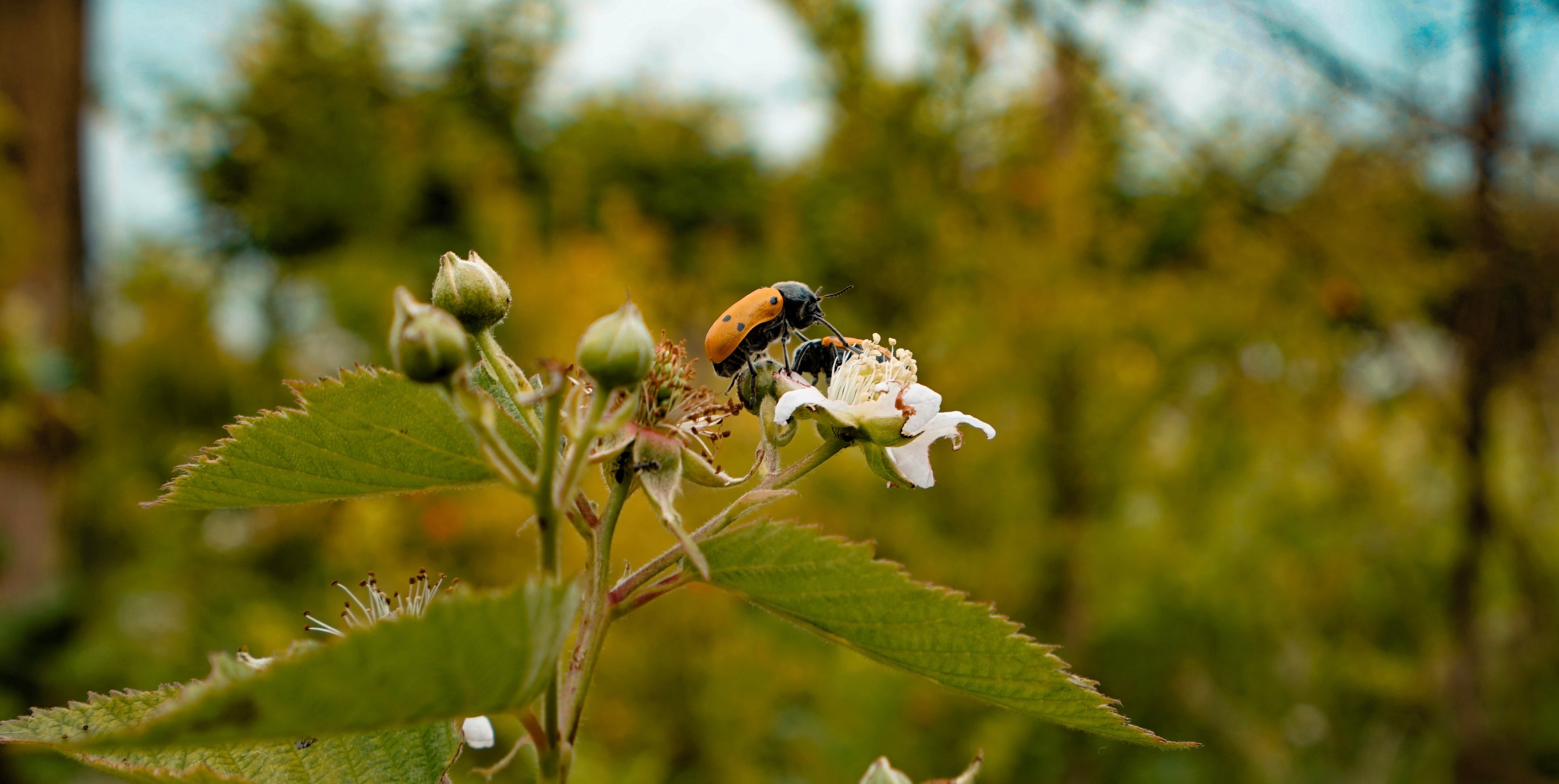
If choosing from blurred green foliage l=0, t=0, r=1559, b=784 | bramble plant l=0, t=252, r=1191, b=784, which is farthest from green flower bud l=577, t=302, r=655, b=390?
blurred green foliage l=0, t=0, r=1559, b=784

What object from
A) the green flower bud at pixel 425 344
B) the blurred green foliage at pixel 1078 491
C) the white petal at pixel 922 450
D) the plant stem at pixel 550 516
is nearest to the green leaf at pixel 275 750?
the plant stem at pixel 550 516

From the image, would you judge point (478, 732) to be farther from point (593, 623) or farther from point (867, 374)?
point (867, 374)

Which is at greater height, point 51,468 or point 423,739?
point 423,739

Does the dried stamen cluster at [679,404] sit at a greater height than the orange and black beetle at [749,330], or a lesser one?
lesser

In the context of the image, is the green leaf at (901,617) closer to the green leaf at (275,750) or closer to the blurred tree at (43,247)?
the green leaf at (275,750)

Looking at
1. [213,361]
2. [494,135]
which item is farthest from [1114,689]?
[494,135]

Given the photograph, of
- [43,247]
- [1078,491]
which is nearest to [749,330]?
[1078,491]

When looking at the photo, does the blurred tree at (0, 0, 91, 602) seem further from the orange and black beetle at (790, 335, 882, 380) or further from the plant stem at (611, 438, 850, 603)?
the plant stem at (611, 438, 850, 603)

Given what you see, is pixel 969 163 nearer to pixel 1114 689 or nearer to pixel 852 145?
pixel 852 145
